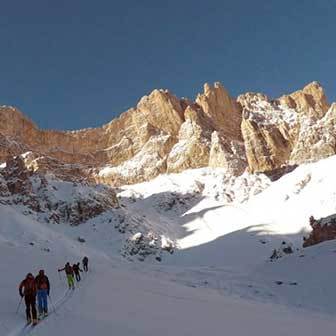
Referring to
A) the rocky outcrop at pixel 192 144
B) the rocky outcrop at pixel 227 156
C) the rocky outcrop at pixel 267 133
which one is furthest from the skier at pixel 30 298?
the rocky outcrop at pixel 192 144

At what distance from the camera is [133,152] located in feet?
630

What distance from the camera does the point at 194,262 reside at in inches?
3014

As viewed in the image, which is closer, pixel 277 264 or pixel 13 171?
pixel 277 264

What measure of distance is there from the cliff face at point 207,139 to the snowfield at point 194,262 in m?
11.7

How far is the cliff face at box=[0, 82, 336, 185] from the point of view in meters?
149

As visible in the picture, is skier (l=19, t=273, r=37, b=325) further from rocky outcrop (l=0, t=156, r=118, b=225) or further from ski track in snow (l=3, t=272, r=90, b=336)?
rocky outcrop (l=0, t=156, r=118, b=225)

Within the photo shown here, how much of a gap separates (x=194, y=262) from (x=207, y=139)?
9677 centimetres

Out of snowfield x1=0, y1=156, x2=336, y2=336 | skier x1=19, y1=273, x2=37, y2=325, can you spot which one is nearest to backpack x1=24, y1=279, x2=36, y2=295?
skier x1=19, y1=273, x2=37, y2=325

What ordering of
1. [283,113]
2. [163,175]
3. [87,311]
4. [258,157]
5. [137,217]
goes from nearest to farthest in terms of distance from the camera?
[87,311], [137,217], [258,157], [163,175], [283,113]

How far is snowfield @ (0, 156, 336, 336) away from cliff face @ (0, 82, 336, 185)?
1166 cm

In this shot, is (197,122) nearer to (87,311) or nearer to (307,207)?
(307,207)

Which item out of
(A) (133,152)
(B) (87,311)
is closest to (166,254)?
(B) (87,311)

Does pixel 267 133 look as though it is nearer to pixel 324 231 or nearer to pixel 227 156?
pixel 227 156

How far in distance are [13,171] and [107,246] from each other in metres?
34.3
